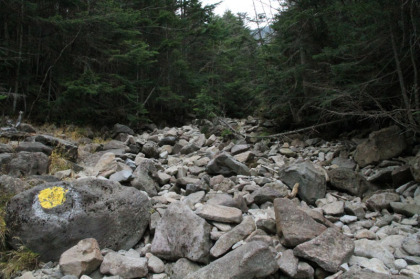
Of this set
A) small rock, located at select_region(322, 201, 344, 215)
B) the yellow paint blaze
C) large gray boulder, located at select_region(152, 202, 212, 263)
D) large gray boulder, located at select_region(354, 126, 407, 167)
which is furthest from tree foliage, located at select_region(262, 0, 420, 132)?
the yellow paint blaze

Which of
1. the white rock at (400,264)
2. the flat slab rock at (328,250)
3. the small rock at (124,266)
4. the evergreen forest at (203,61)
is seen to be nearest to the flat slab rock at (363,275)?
the flat slab rock at (328,250)

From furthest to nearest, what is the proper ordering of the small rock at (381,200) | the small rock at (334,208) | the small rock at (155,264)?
the small rock at (381,200)
the small rock at (334,208)
the small rock at (155,264)

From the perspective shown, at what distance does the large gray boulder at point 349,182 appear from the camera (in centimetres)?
474

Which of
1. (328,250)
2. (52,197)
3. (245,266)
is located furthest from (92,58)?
(328,250)

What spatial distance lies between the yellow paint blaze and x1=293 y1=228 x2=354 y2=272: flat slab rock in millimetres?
2772

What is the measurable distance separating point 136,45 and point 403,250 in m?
12.2

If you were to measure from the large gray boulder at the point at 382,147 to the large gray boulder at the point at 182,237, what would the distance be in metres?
4.16

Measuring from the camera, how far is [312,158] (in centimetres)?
702

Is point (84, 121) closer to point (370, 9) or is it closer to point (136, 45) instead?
point (136, 45)

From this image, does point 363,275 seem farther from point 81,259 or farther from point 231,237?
point 81,259

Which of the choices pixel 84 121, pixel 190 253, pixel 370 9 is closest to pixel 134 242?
pixel 190 253

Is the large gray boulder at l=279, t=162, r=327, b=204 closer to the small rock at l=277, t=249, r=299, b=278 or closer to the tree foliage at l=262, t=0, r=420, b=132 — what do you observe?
the tree foliage at l=262, t=0, r=420, b=132

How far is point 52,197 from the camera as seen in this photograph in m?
3.34

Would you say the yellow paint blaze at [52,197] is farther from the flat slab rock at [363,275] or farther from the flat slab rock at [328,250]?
the flat slab rock at [363,275]
